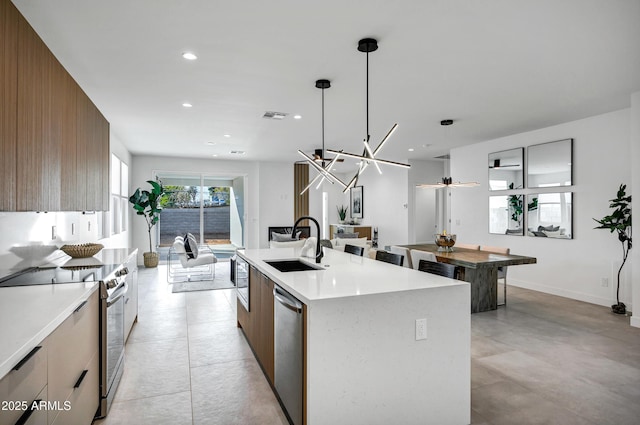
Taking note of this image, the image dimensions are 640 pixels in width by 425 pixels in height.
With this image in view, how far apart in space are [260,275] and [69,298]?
1.35 meters

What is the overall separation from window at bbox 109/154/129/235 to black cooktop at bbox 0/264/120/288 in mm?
3922

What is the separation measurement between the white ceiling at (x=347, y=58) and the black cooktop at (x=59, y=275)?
1.75 m

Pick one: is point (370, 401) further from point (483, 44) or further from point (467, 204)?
point (467, 204)

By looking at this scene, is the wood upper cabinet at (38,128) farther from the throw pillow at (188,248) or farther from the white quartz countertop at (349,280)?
the throw pillow at (188,248)

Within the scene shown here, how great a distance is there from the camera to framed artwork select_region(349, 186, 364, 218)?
11.4 m

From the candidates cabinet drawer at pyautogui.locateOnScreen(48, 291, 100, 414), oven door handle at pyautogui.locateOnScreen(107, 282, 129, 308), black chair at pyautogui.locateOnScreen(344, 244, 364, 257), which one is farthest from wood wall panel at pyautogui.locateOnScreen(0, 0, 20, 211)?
black chair at pyautogui.locateOnScreen(344, 244, 364, 257)

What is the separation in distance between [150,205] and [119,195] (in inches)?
37.1

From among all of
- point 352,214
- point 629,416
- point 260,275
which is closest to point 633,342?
point 629,416

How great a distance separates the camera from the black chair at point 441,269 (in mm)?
2528

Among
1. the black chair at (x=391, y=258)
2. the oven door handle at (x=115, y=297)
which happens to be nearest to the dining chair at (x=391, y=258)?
the black chair at (x=391, y=258)

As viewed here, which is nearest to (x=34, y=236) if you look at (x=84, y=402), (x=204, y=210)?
(x=84, y=402)

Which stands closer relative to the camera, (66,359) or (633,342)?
(66,359)

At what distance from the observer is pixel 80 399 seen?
185 centimetres

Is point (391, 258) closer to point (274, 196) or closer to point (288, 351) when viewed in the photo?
point (288, 351)
